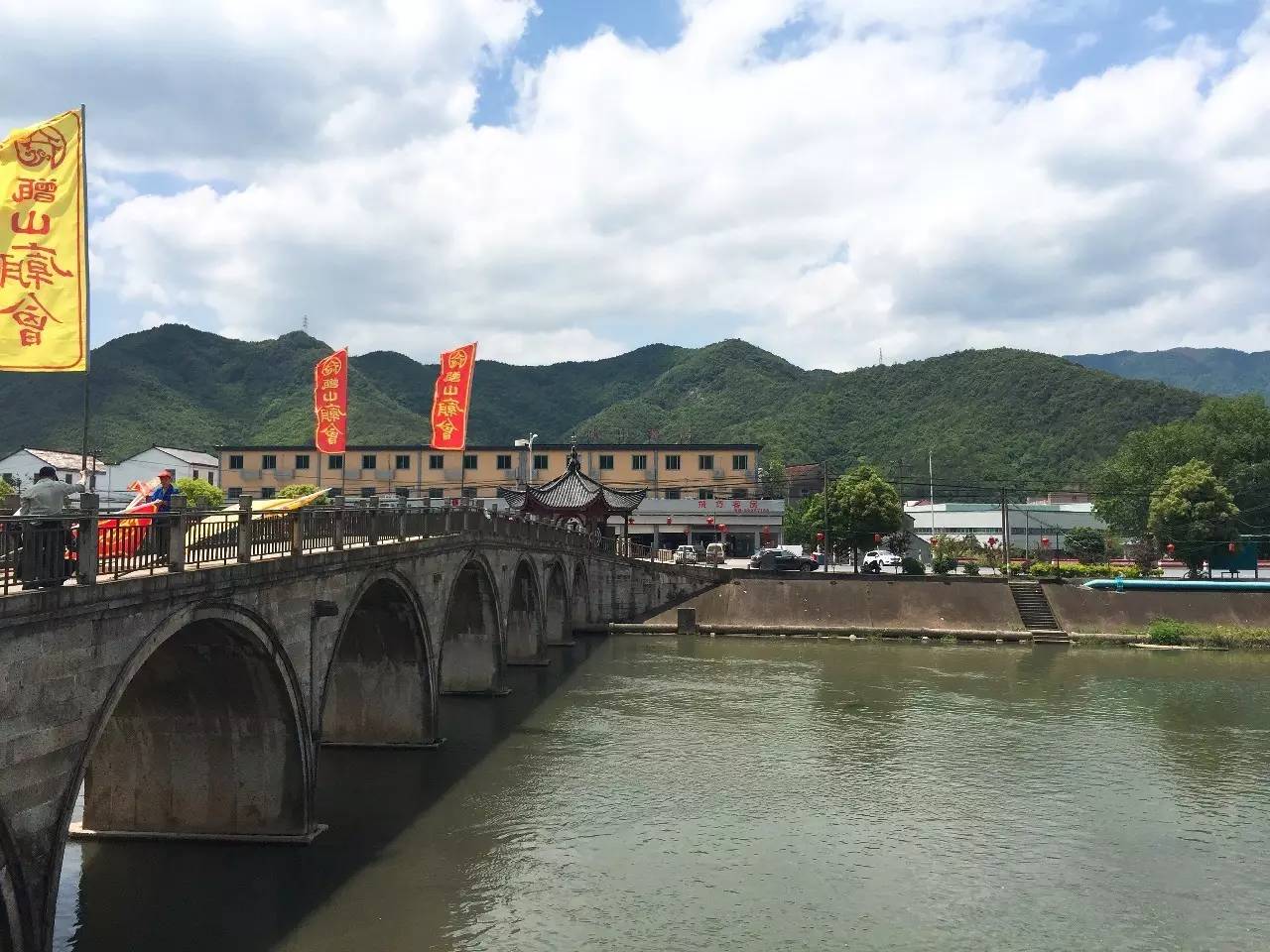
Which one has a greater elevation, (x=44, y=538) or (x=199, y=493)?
(x=199, y=493)

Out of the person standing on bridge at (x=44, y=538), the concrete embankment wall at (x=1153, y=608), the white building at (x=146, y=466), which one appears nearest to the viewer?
the person standing on bridge at (x=44, y=538)

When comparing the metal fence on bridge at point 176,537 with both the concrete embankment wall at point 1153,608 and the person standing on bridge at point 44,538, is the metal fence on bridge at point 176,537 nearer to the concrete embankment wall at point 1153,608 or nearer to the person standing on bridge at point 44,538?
the person standing on bridge at point 44,538

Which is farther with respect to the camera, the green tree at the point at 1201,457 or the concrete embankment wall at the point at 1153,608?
the green tree at the point at 1201,457

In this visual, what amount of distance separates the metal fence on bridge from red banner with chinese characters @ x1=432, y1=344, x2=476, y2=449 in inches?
321

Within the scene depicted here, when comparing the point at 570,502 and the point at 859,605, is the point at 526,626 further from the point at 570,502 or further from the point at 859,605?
the point at 859,605

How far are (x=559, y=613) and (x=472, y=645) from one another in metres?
16.1

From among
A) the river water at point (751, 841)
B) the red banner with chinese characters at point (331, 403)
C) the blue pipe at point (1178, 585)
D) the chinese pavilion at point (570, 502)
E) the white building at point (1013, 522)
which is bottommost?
the river water at point (751, 841)

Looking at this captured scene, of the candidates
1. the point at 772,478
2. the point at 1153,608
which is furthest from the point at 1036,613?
the point at 772,478

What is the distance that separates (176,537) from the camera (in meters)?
16.9

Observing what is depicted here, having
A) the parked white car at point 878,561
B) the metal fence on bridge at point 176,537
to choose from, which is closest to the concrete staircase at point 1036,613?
the parked white car at point 878,561

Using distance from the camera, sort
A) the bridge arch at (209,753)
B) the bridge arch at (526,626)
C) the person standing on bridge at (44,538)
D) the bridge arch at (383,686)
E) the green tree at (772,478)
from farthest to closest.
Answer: the green tree at (772,478) → the bridge arch at (526,626) → the bridge arch at (383,686) → the bridge arch at (209,753) → the person standing on bridge at (44,538)

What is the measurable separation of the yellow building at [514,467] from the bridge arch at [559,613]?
4908 centimetres

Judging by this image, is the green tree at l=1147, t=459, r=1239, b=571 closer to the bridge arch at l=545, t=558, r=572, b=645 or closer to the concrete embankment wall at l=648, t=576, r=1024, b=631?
the concrete embankment wall at l=648, t=576, r=1024, b=631

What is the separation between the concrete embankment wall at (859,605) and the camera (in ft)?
209
